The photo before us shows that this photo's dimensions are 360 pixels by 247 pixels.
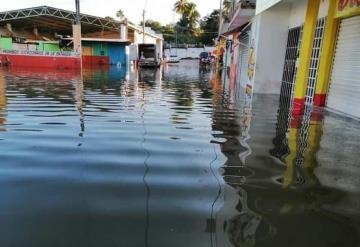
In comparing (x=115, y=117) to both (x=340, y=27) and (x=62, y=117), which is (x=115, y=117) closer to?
(x=62, y=117)

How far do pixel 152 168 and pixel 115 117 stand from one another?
410 cm

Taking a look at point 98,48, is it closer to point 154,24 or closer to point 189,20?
point 189,20

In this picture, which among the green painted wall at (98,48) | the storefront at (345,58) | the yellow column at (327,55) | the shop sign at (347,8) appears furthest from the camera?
the green painted wall at (98,48)

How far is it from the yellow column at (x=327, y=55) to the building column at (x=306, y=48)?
4.70 ft

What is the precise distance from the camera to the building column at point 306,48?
9.74 m

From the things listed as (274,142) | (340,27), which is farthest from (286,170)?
(340,27)

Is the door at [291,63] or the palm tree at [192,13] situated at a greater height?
the palm tree at [192,13]

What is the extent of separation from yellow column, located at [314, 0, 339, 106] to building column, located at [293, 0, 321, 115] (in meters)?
1.43

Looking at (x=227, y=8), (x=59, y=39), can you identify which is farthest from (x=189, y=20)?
(x=59, y=39)

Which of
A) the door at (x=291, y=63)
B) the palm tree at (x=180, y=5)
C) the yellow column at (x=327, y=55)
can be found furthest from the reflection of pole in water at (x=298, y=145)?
the palm tree at (x=180, y=5)

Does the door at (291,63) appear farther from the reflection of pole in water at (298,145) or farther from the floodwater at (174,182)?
the floodwater at (174,182)

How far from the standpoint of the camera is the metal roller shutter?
9984 mm

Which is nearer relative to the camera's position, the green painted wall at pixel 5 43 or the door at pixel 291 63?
the door at pixel 291 63

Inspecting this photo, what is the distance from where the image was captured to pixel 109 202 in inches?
154
